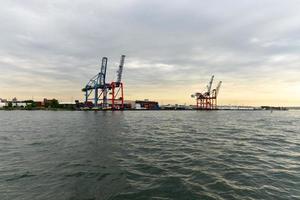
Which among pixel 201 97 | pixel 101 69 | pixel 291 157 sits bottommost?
pixel 291 157

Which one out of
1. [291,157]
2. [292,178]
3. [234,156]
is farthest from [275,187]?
[291,157]

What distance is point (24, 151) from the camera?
1424 centimetres

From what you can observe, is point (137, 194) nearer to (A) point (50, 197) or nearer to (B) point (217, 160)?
(A) point (50, 197)

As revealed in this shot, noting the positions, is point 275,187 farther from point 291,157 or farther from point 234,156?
point 291,157

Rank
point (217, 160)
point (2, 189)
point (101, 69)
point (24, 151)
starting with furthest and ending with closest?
point (101, 69) → point (24, 151) → point (217, 160) → point (2, 189)

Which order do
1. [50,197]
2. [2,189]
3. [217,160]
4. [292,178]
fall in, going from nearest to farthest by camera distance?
[50,197] → [2,189] → [292,178] → [217,160]

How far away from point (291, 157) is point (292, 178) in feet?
15.9

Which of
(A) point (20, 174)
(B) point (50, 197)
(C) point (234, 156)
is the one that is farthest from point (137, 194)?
(C) point (234, 156)

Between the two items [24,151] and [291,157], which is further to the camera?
[24,151]

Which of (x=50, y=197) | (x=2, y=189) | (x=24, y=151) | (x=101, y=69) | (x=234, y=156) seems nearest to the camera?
(x=50, y=197)

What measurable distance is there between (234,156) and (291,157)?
11.5 ft

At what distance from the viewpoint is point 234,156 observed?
1282 cm

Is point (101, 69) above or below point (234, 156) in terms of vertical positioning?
above

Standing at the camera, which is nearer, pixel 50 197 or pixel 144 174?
pixel 50 197
